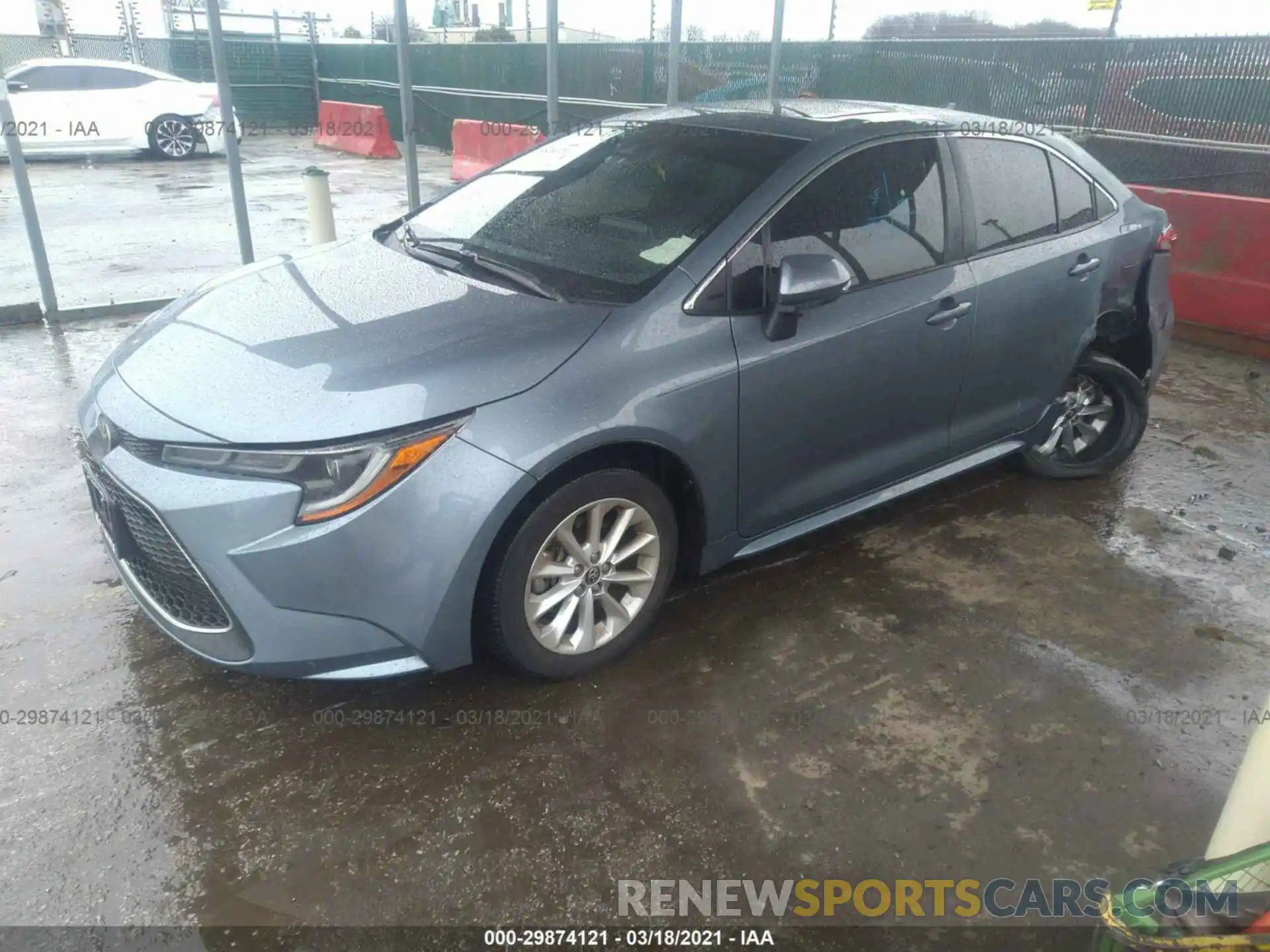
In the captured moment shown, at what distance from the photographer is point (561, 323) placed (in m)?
2.75

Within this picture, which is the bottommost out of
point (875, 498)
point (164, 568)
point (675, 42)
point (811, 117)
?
point (875, 498)

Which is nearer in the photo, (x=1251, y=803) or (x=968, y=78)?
(x=1251, y=803)

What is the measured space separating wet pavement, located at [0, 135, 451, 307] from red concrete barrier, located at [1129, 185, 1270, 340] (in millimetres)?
6295

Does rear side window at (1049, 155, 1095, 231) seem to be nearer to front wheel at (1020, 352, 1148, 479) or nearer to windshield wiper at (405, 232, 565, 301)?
front wheel at (1020, 352, 1148, 479)

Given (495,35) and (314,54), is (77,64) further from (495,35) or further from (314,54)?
(495,35)

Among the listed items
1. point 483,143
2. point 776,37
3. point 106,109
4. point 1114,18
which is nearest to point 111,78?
point 106,109

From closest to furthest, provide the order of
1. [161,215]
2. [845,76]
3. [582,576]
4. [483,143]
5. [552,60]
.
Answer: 1. [582,576]
2. [552,60]
3. [161,215]
4. [845,76]
5. [483,143]

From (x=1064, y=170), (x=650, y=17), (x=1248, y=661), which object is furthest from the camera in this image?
(x=650, y=17)

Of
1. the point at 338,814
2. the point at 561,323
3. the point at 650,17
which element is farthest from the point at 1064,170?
the point at 650,17

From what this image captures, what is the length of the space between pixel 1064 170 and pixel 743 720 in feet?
9.33

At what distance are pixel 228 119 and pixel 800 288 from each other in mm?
5138

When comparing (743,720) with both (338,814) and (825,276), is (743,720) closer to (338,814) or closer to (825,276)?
(338,814)

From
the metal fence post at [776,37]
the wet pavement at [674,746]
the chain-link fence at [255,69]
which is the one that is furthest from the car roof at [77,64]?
the wet pavement at [674,746]

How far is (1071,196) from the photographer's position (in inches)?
159
